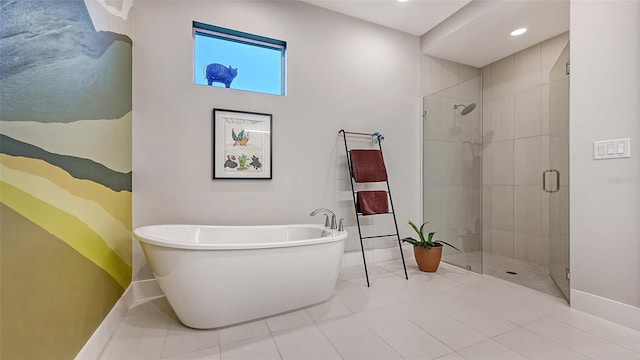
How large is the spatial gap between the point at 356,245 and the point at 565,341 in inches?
72.5

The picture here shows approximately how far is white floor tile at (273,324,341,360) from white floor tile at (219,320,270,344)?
12 cm

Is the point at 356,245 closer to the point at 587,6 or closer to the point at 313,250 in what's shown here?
the point at 313,250

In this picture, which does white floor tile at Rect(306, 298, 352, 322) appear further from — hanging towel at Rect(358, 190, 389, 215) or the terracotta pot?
the terracotta pot

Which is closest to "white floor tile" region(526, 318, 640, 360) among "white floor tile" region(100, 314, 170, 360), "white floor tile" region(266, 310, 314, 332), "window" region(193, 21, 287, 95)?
"white floor tile" region(266, 310, 314, 332)

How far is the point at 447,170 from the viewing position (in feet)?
11.0

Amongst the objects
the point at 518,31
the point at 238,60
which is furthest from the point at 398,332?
the point at 518,31

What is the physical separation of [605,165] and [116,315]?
3451 mm

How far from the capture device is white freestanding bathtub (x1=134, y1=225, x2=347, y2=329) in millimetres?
1626

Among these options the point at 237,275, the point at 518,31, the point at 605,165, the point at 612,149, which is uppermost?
the point at 518,31

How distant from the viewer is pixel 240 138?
2.56m

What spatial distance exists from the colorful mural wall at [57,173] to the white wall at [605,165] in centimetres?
314

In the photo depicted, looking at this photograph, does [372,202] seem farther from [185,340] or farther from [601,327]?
[185,340]

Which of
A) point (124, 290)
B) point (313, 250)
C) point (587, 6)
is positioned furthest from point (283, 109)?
point (587, 6)

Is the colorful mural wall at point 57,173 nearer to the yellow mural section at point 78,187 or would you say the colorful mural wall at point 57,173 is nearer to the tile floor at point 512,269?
the yellow mural section at point 78,187
